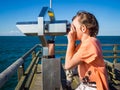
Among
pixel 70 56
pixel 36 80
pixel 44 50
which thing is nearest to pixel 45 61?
pixel 44 50

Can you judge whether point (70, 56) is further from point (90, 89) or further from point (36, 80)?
point (36, 80)

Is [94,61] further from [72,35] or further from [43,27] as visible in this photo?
[43,27]

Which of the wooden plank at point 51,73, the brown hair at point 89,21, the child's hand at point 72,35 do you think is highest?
the brown hair at point 89,21

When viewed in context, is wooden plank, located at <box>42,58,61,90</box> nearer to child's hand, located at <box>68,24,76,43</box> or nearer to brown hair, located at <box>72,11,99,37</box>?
child's hand, located at <box>68,24,76,43</box>

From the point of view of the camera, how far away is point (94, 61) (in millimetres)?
1740

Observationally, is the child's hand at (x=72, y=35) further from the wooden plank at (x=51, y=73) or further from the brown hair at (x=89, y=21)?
the wooden plank at (x=51, y=73)

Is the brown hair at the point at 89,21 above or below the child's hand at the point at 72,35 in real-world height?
above

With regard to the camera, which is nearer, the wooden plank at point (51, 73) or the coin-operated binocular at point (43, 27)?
the coin-operated binocular at point (43, 27)

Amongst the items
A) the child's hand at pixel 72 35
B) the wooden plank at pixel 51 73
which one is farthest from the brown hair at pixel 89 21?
the wooden plank at pixel 51 73

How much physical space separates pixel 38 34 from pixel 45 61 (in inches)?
16.4

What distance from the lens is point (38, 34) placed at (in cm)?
170

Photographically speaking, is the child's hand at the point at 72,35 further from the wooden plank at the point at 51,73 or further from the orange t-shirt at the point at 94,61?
the wooden plank at the point at 51,73

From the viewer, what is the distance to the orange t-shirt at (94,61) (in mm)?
1721

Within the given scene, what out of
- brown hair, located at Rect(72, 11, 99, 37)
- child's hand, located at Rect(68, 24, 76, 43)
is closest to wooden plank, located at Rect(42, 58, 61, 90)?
child's hand, located at Rect(68, 24, 76, 43)
